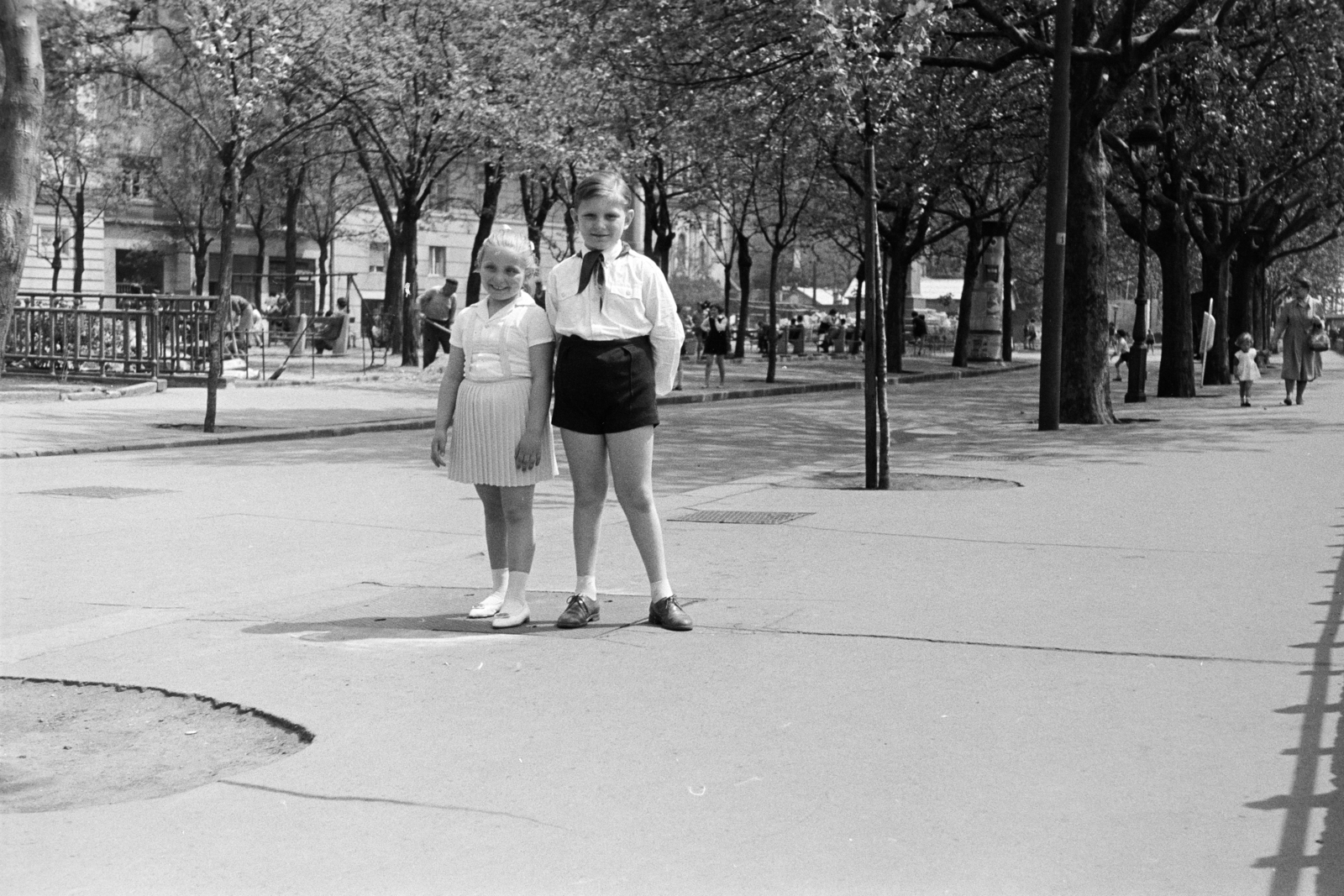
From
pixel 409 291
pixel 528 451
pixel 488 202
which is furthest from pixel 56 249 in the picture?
pixel 528 451

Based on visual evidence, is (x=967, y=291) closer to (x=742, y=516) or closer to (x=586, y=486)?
(x=742, y=516)

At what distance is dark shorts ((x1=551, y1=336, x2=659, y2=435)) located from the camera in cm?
684

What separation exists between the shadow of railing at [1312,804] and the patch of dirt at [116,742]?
270 centimetres

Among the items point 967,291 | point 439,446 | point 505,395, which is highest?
point 967,291

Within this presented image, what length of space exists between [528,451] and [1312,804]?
3.39 metres

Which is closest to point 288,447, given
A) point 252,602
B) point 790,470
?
point 790,470

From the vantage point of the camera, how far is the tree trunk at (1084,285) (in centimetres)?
2081

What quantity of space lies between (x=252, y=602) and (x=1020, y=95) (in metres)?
21.1

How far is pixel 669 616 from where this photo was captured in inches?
273

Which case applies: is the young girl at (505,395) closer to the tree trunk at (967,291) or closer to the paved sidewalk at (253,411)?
the paved sidewalk at (253,411)

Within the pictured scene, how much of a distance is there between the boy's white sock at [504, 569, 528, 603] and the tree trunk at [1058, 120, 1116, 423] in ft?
48.1

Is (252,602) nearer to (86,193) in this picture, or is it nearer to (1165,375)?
(1165,375)

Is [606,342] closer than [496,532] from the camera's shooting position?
Yes

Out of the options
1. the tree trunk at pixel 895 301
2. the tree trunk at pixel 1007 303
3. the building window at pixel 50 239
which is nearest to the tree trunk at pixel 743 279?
the tree trunk at pixel 895 301
